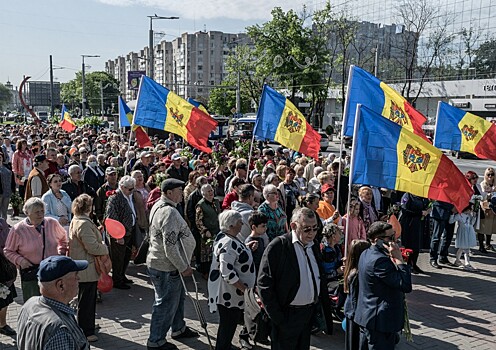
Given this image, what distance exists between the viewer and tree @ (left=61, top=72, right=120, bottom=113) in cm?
11356

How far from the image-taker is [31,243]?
5.59 metres

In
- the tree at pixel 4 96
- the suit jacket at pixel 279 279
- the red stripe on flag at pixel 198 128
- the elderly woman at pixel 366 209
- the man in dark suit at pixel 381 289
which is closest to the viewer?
the suit jacket at pixel 279 279

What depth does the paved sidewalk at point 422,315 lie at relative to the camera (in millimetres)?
6105

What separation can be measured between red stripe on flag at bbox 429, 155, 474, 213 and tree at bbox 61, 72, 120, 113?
107584 millimetres

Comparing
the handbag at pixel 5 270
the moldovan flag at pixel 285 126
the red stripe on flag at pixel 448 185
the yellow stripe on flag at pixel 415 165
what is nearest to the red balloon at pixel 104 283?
the handbag at pixel 5 270

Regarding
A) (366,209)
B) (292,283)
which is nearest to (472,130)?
(366,209)

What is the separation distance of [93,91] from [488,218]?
113809mm

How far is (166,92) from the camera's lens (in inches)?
429

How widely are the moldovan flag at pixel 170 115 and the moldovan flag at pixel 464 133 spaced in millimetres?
4850

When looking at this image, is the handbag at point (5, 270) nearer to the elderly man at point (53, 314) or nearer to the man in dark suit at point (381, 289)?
the elderly man at point (53, 314)

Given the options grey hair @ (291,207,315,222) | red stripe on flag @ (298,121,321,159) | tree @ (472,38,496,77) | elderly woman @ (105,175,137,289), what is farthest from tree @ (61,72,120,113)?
grey hair @ (291,207,315,222)

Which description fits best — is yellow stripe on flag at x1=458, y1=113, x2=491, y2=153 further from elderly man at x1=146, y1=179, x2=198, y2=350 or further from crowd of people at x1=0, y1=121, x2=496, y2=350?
elderly man at x1=146, y1=179, x2=198, y2=350

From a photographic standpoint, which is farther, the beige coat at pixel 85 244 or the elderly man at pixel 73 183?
the elderly man at pixel 73 183

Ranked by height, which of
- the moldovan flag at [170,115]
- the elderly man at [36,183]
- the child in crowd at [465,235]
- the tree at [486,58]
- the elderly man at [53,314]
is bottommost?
the child in crowd at [465,235]
